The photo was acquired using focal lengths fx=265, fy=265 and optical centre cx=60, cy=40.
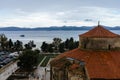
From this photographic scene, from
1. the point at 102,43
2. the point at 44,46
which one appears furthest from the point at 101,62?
the point at 44,46

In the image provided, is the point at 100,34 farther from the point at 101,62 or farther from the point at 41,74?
the point at 41,74

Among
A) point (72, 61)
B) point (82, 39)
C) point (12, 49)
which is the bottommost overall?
point (12, 49)

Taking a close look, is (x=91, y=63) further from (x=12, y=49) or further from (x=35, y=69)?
(x=12, y=49)

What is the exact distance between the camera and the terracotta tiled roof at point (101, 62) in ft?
68.6

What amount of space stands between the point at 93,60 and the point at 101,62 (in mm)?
758

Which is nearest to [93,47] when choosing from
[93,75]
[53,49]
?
[93,75]

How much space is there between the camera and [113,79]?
2075 centimetres

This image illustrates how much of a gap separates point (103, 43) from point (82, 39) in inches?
92.2

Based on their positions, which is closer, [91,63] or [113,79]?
[113,79]

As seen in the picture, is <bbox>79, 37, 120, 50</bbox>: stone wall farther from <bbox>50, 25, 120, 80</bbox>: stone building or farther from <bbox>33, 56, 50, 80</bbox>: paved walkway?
<bbox>33, 56, 50, 80</bbox>: paved walkway

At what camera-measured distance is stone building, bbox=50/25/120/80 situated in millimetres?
21250

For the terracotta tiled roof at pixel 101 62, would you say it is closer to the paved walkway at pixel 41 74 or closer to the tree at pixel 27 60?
the paved walkway at pixel 41 74

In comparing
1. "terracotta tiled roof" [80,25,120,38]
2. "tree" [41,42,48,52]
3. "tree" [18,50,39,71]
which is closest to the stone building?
"terracotta tiled roof" [80,25,120,38]

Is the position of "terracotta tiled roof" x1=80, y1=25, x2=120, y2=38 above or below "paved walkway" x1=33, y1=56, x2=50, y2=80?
above
